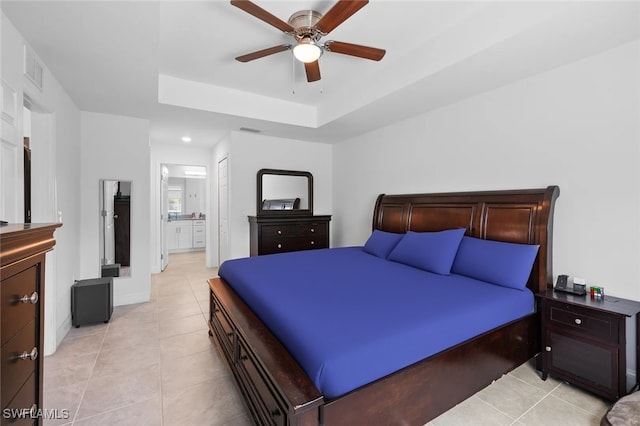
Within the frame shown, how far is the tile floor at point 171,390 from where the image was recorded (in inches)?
72.1

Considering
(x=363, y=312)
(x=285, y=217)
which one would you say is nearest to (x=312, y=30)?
(x=363, y=312)

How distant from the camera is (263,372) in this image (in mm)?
1510

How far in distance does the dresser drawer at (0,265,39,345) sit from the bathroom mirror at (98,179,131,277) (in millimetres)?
3054

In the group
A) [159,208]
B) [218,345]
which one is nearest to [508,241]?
[218,345]

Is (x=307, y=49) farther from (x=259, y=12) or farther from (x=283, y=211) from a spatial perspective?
(x=283, y=211)

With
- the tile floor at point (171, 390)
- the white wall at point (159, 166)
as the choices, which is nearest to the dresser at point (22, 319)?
the tile floor at point (171, 390)

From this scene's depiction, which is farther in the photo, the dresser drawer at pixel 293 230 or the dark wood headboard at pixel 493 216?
the dresser drawer at pixel 293 230

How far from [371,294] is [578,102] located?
2.28 metres

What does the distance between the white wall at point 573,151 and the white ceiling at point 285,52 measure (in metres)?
0.19

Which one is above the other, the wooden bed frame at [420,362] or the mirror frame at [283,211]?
the mirror frame at [283,211]

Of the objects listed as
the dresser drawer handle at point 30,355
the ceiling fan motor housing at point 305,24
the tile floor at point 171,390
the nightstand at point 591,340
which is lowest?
the tile floor at point 171,390

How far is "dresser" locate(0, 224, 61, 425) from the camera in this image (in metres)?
0.91

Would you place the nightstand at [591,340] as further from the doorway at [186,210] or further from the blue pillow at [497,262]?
the doorway at [186,210]

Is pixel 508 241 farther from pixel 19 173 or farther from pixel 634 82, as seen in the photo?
pixel 19 173
